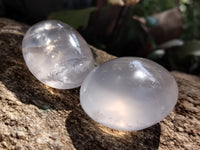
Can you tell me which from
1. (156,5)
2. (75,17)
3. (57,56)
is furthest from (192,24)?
(57,56)

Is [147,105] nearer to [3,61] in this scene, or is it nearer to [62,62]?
[62,62]

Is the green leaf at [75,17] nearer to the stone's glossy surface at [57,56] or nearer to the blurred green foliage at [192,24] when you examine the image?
the stone's glossy surface at [57,56]

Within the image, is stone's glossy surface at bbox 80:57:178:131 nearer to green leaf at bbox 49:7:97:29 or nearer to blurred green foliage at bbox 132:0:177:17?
green leaf at bbox 49:7:97:29

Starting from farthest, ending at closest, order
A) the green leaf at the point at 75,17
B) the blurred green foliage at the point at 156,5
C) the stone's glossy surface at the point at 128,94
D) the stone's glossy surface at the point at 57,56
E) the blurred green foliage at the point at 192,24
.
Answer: the blurred green foliage at the point at 192,24 < the blurred green foliage at the point at 156,5 < the green leaf at the point at 75,17 < the stone's glossy surface at the point at 57,56 < the stone's glossy surface at the point at 128,94

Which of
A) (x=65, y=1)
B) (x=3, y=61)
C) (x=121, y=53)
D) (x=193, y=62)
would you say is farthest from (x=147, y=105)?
(x=65, y=1)

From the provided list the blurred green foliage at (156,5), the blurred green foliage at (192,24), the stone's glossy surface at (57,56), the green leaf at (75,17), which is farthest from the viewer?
the blurred green foliage at (192,24)

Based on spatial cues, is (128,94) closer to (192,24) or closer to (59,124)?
(59,124)

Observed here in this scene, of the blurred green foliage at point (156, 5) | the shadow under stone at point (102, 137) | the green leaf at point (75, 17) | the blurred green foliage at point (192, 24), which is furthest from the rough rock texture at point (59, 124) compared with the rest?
the blurred green foliage at point (192, 24)
